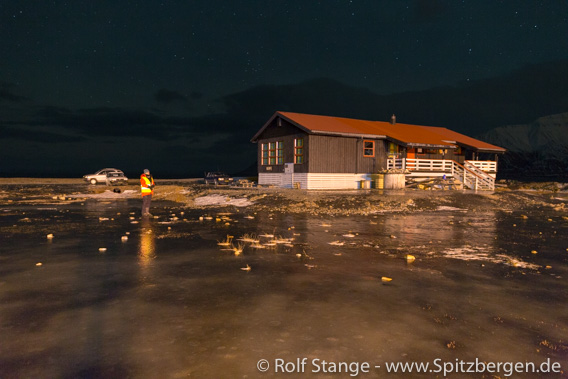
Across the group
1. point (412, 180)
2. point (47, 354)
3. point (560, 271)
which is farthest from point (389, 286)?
point (412, 180)

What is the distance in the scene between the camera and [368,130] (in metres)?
31.8

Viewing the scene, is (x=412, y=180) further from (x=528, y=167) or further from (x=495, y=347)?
(x=528, y=167)

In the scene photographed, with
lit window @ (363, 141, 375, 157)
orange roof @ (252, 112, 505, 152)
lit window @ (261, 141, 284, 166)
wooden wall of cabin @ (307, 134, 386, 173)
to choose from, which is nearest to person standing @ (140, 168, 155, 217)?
orange roof @ (252, 112, 505, 152)

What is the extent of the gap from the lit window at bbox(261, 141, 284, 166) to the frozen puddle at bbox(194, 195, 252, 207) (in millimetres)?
10157

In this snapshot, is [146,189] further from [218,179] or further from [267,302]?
[218,179]

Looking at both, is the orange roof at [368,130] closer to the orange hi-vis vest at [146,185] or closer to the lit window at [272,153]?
the lit window at [272,153]

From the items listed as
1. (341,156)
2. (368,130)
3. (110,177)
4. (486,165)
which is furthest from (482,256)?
(110,177)

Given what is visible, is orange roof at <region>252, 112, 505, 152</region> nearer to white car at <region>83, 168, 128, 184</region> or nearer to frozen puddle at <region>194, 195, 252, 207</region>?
frozen puddle at <region>194, 195, 252, 207</region>

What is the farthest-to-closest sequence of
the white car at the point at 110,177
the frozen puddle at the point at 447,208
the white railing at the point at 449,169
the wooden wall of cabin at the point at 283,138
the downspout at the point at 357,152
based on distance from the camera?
the white car at the point at 110,177 → the white railing at the point at 449,169 → the downspout at the point at 357,152 → the wooden wall of cabin at the point at 283,138 → the frozen puddle at the point at 447,208

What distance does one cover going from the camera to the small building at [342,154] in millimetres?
28875

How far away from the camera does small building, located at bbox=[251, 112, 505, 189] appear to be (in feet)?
94.7

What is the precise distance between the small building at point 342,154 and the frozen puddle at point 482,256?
1965 centimetres

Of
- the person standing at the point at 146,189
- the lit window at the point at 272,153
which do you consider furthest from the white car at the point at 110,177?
the person standing at the point at 146,189

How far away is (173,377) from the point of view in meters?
3.29
